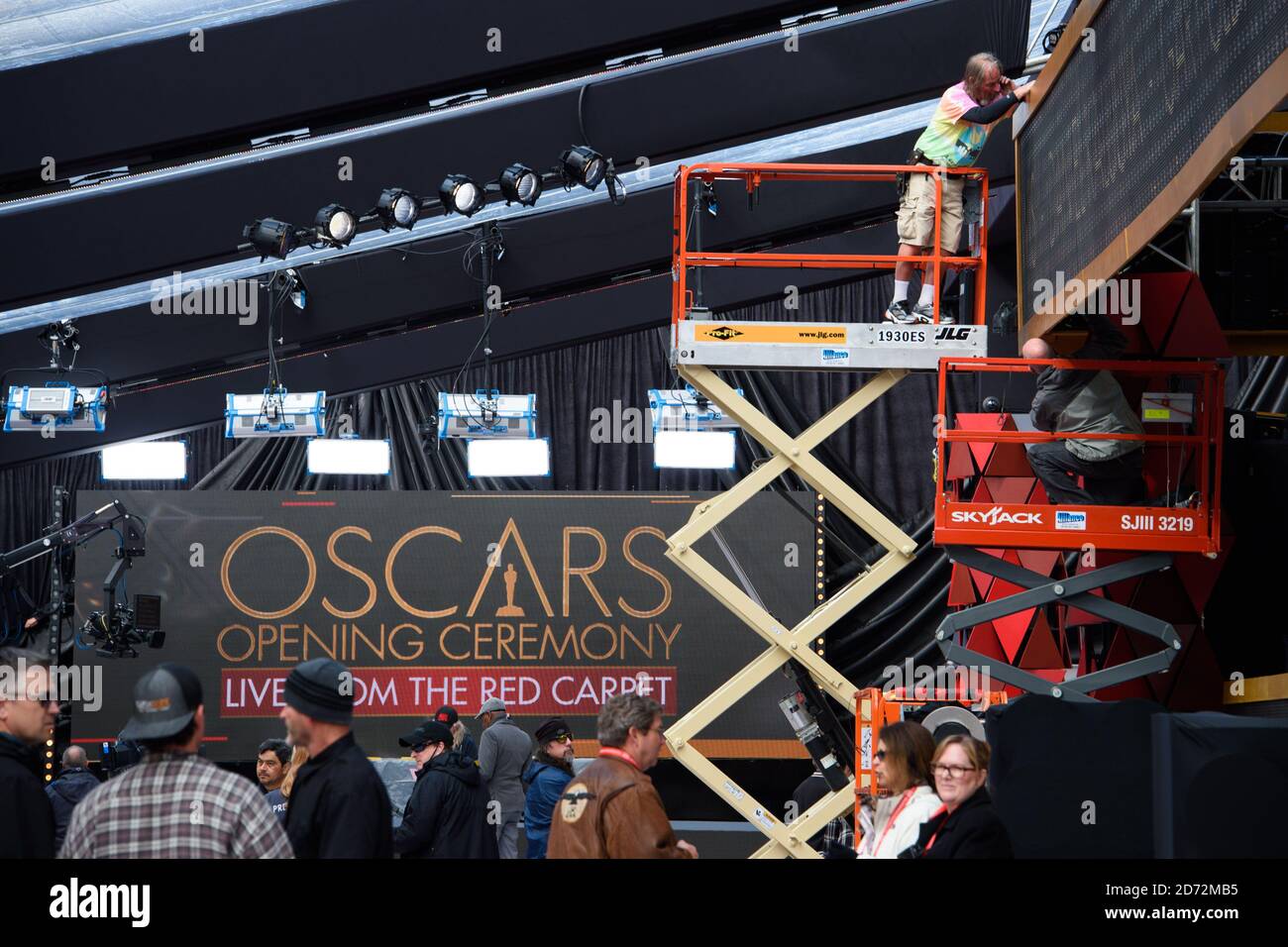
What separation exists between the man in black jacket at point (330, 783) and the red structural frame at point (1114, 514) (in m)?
4.87

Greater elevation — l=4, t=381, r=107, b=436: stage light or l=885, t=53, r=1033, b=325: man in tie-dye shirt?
l=885, t=53, r=1033, b=325: man in tie-dye shirt

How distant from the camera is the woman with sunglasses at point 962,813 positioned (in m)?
4.82

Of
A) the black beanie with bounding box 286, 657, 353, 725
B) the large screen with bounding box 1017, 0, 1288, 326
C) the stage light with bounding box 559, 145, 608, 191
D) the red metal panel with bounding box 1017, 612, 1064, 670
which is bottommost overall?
the red metal panel with bounding box 1017, 612, 1064, 670

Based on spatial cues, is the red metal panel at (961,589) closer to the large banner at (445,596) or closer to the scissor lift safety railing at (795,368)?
→ the scissor lift safety railing at (795,368)

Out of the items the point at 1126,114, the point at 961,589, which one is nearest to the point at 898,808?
the point at 1126,114

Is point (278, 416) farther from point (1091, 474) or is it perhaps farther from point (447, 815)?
point (1091, 474)

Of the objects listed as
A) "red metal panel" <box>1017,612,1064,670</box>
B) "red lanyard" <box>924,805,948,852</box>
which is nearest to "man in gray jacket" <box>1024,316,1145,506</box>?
"red metal panel" <box>1017,612,1064,670</box>

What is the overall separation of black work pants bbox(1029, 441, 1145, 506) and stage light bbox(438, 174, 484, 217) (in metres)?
4.09

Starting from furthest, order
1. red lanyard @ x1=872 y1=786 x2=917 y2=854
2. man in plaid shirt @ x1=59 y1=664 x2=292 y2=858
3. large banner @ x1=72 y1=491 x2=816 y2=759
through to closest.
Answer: large banner @ x1=72 y1=491 x2=816 y2=759 < red lanyard @ x1=872 y1=786 x2=917 y2=854 < man in plaid shirt @ x1=59 y1=664 x2=292 y2=858

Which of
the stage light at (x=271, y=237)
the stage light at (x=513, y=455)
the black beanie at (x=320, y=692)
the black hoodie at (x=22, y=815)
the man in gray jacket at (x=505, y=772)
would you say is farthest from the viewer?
the stage light at (x=513, y=455)

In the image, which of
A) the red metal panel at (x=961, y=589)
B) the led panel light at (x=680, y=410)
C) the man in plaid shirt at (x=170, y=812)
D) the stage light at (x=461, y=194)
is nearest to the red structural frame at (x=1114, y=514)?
the stage light at (x=461, y=194)

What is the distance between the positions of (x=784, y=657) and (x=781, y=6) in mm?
4015

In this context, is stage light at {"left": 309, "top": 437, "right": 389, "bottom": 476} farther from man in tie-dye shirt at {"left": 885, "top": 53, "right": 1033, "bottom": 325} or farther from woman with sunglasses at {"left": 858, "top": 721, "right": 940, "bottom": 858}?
woman with sunglasses at {"left": 858, "top": 721, "right": 940, "bottom": 858}

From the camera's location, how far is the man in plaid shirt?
3.92 metres
